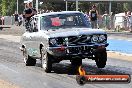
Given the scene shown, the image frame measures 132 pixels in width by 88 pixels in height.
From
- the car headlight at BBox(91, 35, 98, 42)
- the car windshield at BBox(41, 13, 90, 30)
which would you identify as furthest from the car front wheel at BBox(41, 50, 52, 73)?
the car headlight at BBox(91, 35, 98, 42)

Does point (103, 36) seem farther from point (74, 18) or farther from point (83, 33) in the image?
point (74, 18)

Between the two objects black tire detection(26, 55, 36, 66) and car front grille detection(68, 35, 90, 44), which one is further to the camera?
black tire detection(26, 55, 36, 66)

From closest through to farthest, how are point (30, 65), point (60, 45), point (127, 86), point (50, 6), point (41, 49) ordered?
point (127, 86), point (60, 45), point (41, 49), point (30, 65), point (50, 6)

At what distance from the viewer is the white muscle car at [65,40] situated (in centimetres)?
1306

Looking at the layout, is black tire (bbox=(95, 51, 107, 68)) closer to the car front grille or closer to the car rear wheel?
the car front grille

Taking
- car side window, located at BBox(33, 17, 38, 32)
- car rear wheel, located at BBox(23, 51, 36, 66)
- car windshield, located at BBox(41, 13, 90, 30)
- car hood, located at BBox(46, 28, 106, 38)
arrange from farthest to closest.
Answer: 1. car rear wheel, located at BBox(23, 51, 36, 66)
2. car side window, located at BBox(33, 17, 38, 32)
3. car windshield, located at BBox(41, 13, 90, 30)
4. car hood, located at BBox(46, 28, 106, 38)

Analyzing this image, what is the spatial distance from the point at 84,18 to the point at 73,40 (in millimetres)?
1959

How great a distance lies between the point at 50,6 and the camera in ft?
292

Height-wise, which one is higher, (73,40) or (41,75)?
(73,40)

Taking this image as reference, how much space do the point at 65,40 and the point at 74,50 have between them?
371mm

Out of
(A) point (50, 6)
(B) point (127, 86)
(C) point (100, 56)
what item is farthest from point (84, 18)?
(A) point (50, 6)

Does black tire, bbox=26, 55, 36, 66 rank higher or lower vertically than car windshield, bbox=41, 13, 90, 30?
lower

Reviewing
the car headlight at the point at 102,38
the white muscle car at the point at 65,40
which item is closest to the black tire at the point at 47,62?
the white muscle car at the point at 65,40

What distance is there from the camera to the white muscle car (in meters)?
13.1
